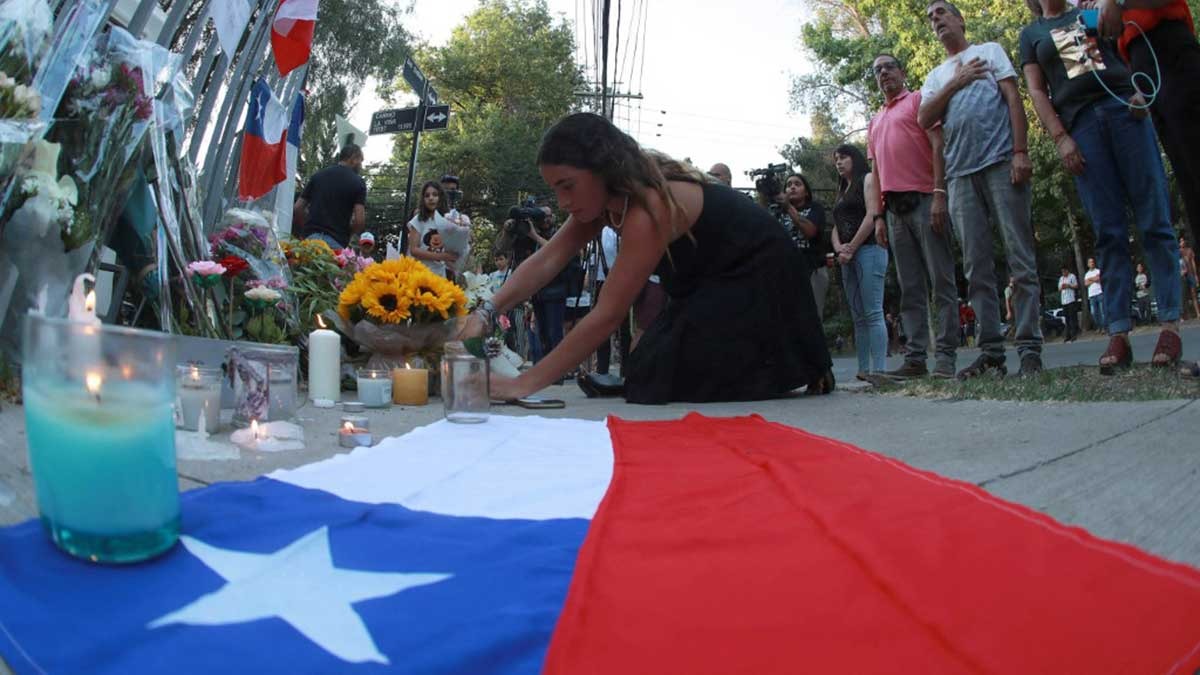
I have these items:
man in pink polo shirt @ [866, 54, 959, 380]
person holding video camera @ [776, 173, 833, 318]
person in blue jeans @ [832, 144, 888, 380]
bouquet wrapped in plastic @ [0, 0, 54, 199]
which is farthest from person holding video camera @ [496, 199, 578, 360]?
bouquet wrapped in plastic @ [0, 0, 54, 199]

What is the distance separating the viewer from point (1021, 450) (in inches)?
76.2

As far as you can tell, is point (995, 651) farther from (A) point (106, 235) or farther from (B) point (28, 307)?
(A) point (106, 235)

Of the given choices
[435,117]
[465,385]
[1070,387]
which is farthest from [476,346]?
[435,117]

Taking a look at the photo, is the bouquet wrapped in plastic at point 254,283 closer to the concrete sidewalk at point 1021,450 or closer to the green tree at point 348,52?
the concrete sidewalk at point 1021,450

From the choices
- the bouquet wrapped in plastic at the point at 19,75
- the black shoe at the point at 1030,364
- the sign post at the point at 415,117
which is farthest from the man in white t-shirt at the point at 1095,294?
the bouquet wrapped in plastic at the point at 19,75

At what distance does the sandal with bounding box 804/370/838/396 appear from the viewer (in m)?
3.78

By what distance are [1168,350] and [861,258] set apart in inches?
69.3

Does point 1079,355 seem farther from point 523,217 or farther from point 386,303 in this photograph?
point 386,303

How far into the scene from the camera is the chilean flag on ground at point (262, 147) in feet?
20.1

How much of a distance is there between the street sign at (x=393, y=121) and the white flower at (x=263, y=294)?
16.5 feet

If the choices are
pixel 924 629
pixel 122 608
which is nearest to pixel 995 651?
pixel 924 629

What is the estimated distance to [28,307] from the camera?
241 centimetres

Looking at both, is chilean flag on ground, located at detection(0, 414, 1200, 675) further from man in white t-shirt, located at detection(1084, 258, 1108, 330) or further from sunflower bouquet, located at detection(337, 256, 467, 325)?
man in white t-shirt, located at detection(1084, 258, 1108, 330)

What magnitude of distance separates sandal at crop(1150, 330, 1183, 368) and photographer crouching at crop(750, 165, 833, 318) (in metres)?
1.93
